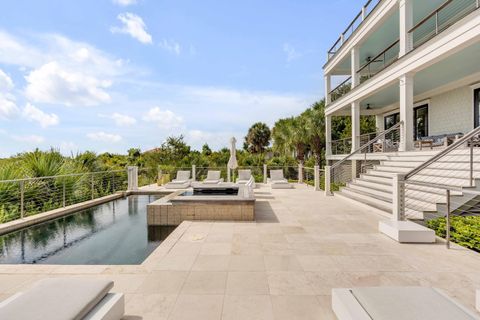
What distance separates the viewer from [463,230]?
452cm

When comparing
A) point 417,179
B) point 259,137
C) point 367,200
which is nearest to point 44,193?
point 367,200

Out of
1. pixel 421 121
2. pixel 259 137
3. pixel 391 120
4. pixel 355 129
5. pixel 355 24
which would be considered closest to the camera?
pixel 355 24

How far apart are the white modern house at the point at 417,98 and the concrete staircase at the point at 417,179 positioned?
0.02m

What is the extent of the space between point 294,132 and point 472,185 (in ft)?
47.6

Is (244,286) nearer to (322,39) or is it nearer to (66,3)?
(66,3)

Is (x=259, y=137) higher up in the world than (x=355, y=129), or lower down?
higher up

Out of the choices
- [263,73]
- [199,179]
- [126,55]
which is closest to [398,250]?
[126,55]

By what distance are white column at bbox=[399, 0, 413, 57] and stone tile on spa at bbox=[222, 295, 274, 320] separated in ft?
31.5

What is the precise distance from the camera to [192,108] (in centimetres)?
1777

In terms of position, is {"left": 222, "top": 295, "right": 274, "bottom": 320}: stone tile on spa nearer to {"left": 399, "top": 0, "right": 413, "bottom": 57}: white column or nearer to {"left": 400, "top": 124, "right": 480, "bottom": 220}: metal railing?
{"left": 400, "top": 124, "right": 480, "bottom": 220}: metal railing

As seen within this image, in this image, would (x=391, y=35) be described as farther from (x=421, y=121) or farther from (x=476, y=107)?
(x=421, y=121)

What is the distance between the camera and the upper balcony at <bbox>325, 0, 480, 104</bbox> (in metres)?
8.84

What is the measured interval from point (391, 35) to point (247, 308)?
13.0 meters

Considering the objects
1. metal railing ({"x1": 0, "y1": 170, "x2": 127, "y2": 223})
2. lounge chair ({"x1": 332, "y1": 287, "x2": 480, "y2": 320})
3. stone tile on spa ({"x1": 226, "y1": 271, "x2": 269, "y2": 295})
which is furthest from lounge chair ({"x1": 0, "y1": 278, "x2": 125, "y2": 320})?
metal railing ({"x1": 0, "y1": 170, "x2": 127, "y2": 223})
